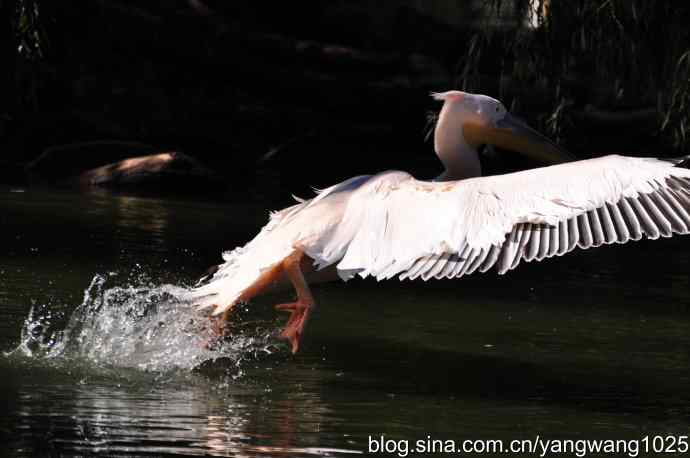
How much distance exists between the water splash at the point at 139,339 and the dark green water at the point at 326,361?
0.04 ft

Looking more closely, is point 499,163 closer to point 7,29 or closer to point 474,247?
point 7,29

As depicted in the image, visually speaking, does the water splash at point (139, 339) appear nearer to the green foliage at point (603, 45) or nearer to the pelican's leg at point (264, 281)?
the pelican's leg at point (264, 281)

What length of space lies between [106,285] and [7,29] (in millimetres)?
3612

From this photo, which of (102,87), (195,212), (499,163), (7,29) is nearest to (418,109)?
Result: (499,163)

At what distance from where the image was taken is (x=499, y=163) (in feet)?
56.4

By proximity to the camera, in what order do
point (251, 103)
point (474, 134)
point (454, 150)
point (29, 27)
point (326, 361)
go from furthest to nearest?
1. point (251, 103)
2. point (29, 27)
3. point (474, 134)
4. point (454, 150)
5. point (326, 361)

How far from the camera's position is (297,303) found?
571 centimetres

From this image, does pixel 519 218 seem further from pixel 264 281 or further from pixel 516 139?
pixel 516 139

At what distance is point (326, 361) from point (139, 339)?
0.86 metres

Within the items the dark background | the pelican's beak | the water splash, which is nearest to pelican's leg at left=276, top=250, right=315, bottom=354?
the water splash

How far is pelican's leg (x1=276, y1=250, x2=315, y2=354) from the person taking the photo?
5.68 metres

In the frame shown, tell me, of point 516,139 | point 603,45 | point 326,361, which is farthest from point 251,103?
point 326,361

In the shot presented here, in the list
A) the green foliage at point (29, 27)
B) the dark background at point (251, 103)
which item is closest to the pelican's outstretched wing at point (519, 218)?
the green foliage at point (29, 27)

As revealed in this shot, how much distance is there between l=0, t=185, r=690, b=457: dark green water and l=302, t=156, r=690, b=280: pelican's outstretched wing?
2.00 ft
